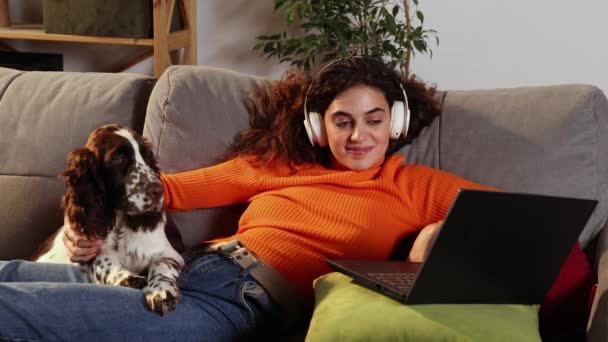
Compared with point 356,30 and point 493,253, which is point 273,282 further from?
point 356,30

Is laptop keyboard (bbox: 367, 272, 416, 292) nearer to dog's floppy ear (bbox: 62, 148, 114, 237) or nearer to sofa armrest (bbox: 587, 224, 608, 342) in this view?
sofa armrest (bbox: 587, 224, 608, 342)

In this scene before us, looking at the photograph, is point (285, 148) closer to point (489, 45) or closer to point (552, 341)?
point (552, 341)

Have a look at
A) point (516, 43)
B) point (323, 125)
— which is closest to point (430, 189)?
point (323, 125)

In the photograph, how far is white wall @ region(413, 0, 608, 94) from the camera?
128 inches

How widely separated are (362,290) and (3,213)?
1301mm

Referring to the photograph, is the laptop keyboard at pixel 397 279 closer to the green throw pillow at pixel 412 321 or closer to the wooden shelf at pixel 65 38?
the green throw pillow at pixel 412 321

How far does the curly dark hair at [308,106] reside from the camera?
2082 millimetres

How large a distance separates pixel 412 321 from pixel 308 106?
0.93 m

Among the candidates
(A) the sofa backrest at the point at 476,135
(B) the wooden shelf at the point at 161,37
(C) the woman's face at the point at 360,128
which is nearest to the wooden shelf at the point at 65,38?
(B) the wooden shelf at the point at 161,37

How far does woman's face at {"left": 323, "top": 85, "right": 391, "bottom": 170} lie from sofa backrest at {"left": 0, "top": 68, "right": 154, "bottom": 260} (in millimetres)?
678

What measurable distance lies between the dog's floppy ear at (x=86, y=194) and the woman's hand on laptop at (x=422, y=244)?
75cm

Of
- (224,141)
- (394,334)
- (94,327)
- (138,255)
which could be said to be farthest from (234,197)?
(394,334)

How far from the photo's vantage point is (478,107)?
7.02ft

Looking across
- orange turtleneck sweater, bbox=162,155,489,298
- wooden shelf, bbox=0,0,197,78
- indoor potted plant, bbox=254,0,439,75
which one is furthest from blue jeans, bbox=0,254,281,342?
wooden shelf, bbox=0,0,197,78
